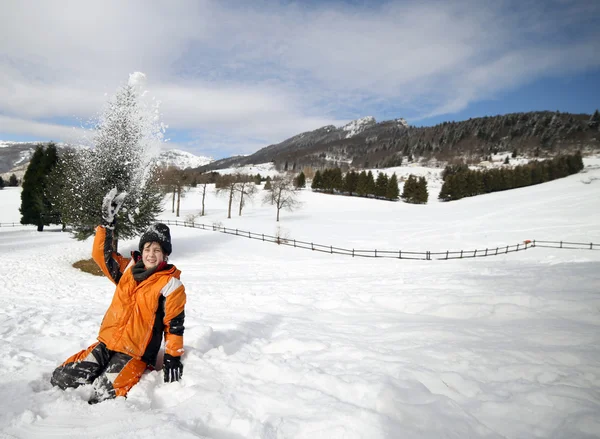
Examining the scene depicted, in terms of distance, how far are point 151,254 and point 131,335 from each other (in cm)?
94

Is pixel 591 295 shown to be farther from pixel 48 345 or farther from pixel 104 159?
pixel 104 159

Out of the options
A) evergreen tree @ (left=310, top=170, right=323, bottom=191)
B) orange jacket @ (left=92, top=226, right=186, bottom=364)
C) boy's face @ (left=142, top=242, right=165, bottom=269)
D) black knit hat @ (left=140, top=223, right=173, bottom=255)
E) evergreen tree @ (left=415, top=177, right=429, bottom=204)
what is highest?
evergreen tree @ (left=310, top=170, right=323, bottom=191)

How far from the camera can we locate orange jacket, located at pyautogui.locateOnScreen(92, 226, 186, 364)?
10.5ft

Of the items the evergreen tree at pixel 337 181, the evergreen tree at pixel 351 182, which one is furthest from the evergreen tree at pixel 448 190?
the evergreen tree at pixel 337 181

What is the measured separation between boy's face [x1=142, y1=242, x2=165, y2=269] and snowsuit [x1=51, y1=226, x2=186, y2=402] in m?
0.14

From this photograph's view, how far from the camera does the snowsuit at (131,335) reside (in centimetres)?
299

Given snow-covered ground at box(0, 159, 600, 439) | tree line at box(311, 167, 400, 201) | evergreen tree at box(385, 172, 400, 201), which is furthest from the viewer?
tree line at box(311, 167, 400, 201)

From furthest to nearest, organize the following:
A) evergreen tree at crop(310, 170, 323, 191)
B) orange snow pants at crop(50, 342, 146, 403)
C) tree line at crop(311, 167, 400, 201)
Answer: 1. evergreen tree at crop(310, 170, 323, 191)
2. tree line at crop(311, 167, 400, 201)
3. orange snow pants at crop(50, 342, 146, 403)

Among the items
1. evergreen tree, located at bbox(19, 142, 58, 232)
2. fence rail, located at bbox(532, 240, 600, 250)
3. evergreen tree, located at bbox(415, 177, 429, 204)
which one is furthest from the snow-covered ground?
evergreen tree, located at bbox(415, 177, 429, 204)

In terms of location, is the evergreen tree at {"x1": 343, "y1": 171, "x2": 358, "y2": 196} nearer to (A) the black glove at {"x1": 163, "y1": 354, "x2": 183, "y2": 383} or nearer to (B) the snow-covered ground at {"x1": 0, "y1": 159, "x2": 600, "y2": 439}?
(B) the snow-covered ground at {"x1": 0, "y1": 159, "x2": 600, "y2": 439}

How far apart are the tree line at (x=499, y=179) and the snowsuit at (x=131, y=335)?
78.5 m

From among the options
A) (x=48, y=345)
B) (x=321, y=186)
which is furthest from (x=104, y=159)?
(x=321, y=186)

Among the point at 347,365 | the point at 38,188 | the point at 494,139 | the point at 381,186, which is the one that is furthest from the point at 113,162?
the point at 494,139

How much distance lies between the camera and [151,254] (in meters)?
3.50
